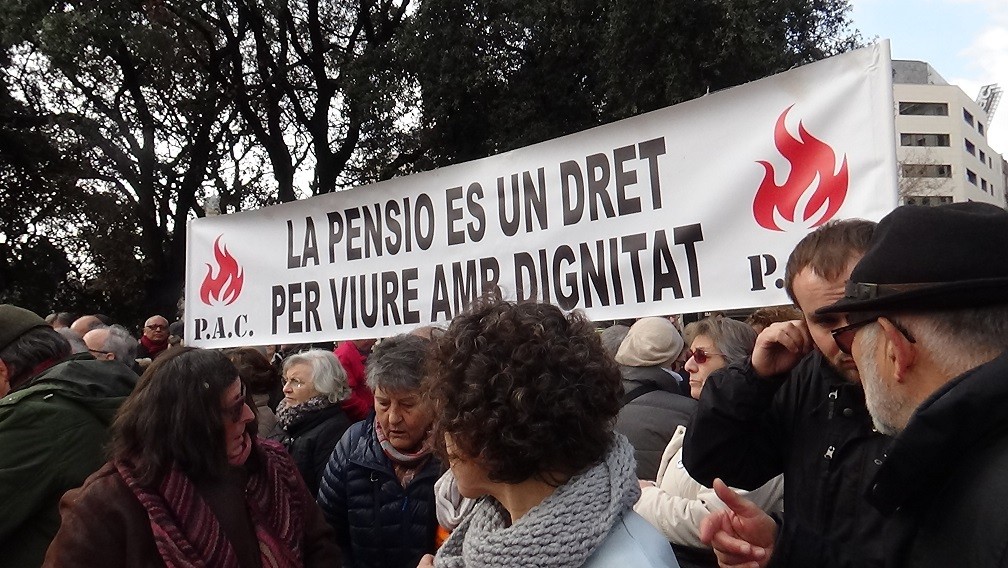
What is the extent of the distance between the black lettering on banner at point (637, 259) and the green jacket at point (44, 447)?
1.85 metres

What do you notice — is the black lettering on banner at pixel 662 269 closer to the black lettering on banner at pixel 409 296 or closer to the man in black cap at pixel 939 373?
the black lettering on banner at pixel 409 296

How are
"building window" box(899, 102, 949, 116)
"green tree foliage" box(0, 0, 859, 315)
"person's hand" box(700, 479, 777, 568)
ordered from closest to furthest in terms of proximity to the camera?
"person's hand" box(700, 479, 777, 568)
"green tree foliage" box(0, 0, 859, 315)
"building window" box(899, 102, 949, 116)

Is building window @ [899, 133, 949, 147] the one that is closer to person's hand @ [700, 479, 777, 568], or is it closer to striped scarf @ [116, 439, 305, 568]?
person's hand @ [700, 479, 777, 568]

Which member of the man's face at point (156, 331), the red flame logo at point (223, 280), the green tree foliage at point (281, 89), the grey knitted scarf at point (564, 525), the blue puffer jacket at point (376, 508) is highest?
the green tree foliage at point (281, 89)

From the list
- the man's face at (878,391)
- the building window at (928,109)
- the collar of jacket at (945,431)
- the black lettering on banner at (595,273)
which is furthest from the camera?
the building window at (928,109)

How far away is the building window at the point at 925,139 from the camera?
60.3 metres

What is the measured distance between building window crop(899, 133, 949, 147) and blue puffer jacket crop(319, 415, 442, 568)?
2604 inches

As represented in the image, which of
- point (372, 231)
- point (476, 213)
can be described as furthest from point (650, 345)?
point (372, 231)

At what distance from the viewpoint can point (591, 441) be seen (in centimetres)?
143

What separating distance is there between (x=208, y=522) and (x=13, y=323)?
53.0 inches

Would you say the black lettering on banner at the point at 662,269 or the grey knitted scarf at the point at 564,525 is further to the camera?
the black lettering on banner at the point at 662,269

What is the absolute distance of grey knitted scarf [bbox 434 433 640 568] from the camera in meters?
1.32

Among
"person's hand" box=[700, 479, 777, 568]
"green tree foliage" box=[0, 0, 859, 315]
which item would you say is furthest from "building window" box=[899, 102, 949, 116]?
"person's hand" box=[700, 479, 777, 568]

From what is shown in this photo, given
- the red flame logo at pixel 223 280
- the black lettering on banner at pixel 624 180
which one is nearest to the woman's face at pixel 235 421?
the black lettering on banner at pixel 624 180
